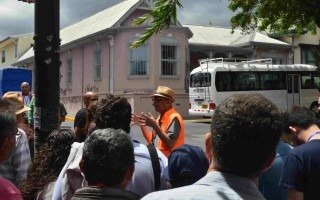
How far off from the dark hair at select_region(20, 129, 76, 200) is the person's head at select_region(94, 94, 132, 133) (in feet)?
1.00

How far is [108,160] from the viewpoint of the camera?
2.30 meters

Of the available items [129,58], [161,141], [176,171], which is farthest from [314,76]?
[176,171]

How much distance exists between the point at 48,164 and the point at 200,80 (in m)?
20.1

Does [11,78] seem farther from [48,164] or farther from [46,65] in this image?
[48,164]

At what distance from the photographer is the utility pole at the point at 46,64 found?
12.9ft

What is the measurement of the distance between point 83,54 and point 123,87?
557 centimetres

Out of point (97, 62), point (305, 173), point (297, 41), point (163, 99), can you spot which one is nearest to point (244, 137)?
point (305, 173)

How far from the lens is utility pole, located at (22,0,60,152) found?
12.9 ft

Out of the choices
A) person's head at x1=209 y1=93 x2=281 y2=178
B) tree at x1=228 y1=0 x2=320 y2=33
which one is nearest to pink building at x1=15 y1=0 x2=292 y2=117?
tree at x1=228 y1=0 x2=320 y2=33

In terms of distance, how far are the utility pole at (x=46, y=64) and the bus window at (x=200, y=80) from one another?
1877 centimetres

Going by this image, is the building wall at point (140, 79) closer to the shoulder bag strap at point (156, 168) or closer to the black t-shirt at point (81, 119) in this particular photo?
the black t-shirt at point (81, 119)

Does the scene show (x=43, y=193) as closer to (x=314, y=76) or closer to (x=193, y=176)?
(x=193, y=176)

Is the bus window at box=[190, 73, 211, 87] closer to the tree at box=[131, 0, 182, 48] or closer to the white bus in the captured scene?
the white bus

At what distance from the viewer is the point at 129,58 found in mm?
25891
